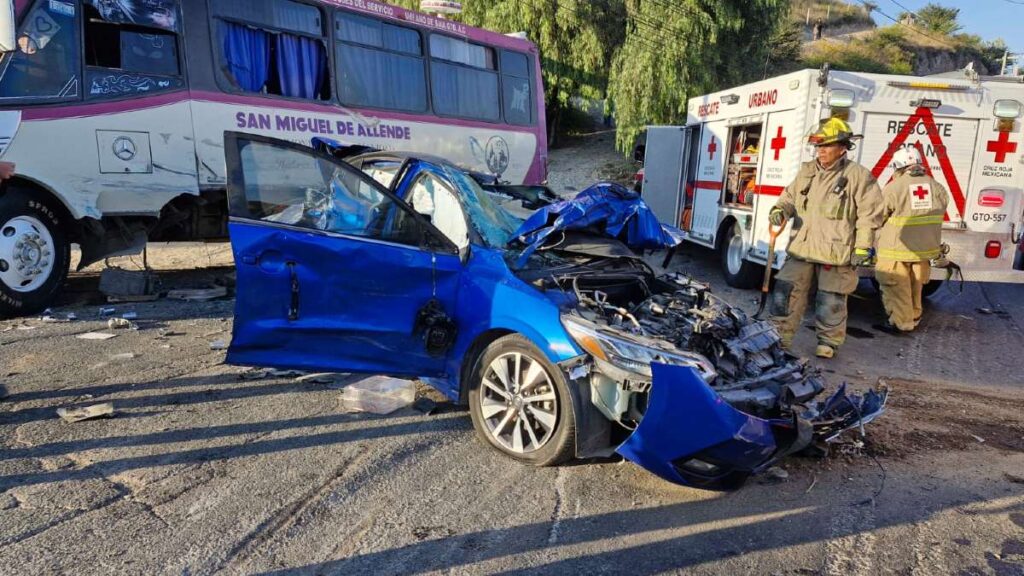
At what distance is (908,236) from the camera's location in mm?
6863

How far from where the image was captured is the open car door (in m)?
3.93

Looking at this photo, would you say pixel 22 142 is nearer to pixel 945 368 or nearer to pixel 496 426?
pixel 496 426

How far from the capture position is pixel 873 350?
6.63 meters

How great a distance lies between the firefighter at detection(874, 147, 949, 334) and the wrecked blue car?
3595 mm

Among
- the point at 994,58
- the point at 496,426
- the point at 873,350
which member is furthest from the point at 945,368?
the point at 994,58

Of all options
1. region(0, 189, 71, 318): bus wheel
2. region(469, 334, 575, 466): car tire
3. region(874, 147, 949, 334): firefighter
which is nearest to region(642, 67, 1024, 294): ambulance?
region(874, 147, 949, 334): firefighter

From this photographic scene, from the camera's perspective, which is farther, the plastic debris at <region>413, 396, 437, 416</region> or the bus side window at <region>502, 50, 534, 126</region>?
the bus side window at <region>502, 50, 534, 126</region>

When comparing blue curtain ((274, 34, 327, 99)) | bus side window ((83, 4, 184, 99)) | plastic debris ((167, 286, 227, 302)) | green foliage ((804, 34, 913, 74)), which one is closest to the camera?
bus side window ((83, 4, 184, 99))

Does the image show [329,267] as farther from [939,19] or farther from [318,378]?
[939,19]

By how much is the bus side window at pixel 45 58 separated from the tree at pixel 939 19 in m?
55.8

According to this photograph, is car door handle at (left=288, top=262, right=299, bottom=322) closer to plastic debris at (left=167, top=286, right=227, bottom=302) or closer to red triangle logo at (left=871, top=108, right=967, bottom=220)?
plastic debris at (left=167, top=286, right=227, bottom=302)

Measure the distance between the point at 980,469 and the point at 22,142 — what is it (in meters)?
7.53

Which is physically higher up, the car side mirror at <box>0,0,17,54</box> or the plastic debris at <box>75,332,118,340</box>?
the car side mirror at <box>0,0,17,54</box>

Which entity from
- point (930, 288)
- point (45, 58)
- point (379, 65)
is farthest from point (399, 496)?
point (930, 288)
